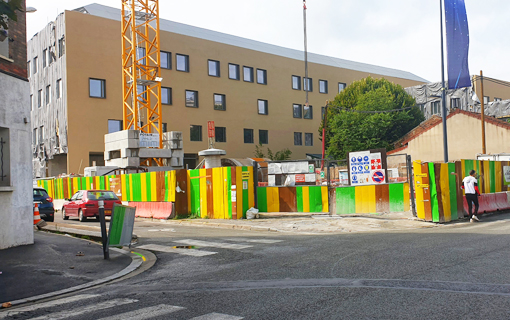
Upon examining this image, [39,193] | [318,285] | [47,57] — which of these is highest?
[47,57]

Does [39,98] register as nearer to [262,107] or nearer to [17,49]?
[262,107]

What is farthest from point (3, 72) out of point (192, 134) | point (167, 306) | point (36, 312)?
point (192, 134)

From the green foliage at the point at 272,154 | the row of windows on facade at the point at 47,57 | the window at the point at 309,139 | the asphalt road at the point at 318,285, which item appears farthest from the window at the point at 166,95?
the asphalt road at the point at 318,285

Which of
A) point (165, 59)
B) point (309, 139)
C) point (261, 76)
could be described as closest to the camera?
point (165, 59)

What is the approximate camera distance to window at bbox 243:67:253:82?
5022cm

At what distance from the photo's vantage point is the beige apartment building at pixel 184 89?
39400 mm

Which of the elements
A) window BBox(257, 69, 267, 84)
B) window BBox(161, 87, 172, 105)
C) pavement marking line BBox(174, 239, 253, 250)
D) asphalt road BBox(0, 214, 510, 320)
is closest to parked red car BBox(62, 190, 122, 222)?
pavement marking line BBox(174, 239, 253, 250)

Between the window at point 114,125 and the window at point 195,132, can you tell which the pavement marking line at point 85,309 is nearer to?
the window at point 114,125

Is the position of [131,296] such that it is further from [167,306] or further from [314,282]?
[314,282]

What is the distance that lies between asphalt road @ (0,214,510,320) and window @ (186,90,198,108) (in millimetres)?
36495

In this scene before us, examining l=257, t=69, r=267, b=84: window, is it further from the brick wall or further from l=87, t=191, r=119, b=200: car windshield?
the brick wall

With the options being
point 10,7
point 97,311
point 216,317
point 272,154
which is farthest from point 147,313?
point 272,154

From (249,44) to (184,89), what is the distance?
10.8 metres

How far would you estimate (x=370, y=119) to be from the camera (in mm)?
45812
